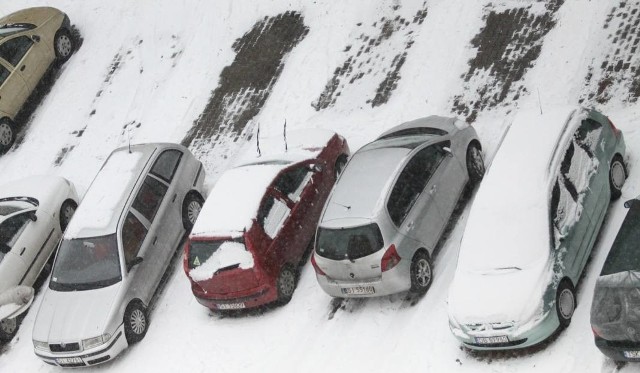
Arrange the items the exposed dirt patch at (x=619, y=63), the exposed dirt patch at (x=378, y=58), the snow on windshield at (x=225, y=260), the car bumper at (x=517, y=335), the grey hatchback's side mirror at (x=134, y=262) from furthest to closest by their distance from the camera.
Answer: the exposed dirt patch at (x=378, y=58) → the exposed dirt patch at (x=619, y=63) → the grey hatchback's side mirror at (x=134, y=262) → the snow on windshield at (x=225, y=260) → the car bumper at (x=517, y=335)

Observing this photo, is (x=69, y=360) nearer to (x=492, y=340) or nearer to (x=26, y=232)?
(x=26, y=232)

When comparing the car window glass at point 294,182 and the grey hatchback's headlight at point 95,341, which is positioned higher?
the car window glass at point 294,182

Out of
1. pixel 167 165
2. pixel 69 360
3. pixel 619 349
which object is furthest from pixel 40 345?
pixel 619 349

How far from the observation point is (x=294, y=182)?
46.8 feet

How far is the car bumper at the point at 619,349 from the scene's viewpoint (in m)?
9.63

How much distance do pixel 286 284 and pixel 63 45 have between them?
419 inches

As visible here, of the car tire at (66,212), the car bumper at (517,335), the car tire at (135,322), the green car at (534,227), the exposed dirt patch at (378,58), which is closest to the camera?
the car bumper at (517,335)

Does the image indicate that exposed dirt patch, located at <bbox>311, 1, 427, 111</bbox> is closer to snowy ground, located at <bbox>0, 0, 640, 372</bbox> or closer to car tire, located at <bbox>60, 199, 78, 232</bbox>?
snowy ground, located at <bbox>0, 0, 640, 372</bbox>

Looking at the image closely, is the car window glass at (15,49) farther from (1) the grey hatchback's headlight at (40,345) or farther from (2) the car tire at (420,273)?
(2) the car tire at (420,273)

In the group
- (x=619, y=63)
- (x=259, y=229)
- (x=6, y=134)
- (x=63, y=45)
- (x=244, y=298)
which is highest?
(x=63, y=45)

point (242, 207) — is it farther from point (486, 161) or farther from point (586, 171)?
point (586, 171)

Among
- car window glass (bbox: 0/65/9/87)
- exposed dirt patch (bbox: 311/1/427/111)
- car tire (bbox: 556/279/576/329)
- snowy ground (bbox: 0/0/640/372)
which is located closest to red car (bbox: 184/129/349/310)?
snowy ground (bbox: 0/0/640/372)

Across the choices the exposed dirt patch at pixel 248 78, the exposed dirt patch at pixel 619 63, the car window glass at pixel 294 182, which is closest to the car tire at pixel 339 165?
the car window glass at pixel 294 182

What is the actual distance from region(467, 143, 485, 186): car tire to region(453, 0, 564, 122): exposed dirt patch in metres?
1.42
